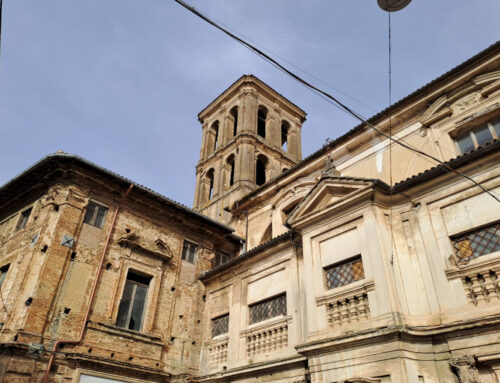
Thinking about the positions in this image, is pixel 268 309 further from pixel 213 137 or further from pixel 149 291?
pixel 213 137

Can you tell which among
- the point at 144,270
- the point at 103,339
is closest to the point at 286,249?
the point at 144,270

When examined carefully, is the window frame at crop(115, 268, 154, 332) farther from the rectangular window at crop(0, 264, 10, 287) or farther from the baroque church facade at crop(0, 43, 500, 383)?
the rectangular window at crop(0, 264, 10, 287)

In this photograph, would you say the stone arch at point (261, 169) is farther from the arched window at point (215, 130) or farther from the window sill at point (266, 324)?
the window sill at point (266, 324)

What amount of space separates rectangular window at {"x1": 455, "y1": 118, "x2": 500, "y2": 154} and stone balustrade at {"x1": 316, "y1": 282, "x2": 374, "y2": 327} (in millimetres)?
5326

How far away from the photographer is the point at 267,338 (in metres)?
11.2

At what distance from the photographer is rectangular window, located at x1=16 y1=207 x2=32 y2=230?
1357 centimetres

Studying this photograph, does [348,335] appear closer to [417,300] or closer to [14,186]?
[417,300]

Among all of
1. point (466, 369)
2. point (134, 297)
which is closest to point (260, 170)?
point (134, 297)

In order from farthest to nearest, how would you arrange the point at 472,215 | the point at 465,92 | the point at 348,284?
the point at 465,92
the point at 348,284
the point at 472,215

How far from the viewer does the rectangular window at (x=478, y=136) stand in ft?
34.9

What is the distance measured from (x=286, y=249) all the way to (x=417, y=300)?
439cm

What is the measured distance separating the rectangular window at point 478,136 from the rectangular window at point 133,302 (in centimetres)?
1059

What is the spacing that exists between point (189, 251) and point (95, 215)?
3780 millimetres

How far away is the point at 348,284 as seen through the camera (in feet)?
29.8
